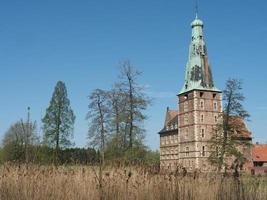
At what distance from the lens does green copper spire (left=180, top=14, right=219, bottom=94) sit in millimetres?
74287

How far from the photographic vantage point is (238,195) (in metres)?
7.25

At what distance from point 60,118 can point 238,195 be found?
43213mm

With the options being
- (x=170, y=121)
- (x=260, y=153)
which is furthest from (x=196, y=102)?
(x=170, y=121)

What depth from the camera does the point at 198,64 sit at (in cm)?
7431

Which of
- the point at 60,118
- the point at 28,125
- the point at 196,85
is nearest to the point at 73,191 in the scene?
the point at 28,125

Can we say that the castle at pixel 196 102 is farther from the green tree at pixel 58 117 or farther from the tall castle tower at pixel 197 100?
the green tree at pixel 58 117

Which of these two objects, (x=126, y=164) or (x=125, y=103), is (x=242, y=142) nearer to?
(x=125, y=103)

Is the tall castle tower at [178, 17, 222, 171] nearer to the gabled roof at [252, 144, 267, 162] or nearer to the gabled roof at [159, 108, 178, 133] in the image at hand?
the gabled roof at [159, 108, 178, 133]

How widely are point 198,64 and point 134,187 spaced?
6855 cm

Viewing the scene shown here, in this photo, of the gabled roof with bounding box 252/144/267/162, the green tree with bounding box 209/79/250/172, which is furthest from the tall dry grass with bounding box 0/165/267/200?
the gabled roof with bounding box 252/144/267/162

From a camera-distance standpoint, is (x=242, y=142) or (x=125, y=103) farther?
(x=242, y=142)

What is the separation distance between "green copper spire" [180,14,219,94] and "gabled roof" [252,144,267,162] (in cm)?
1449

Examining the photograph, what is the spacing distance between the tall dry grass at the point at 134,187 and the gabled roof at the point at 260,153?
72.1 metres

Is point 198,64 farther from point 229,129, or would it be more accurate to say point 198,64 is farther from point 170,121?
point 229,129
